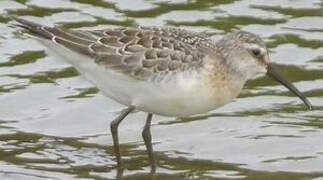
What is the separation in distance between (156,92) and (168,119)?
1.81 m

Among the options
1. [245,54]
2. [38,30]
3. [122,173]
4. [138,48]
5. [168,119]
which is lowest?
[122,173]

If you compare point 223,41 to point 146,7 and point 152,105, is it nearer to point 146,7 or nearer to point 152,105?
point 152,105

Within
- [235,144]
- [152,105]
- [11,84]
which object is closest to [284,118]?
[235,144]

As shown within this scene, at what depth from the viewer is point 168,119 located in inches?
517

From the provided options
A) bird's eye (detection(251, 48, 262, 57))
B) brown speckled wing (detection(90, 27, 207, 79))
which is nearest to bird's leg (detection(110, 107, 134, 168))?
brown speckled wing (detection(90, 27, 207, 79))

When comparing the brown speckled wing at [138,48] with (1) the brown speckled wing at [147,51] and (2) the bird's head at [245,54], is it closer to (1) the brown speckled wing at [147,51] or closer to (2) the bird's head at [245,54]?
(1) the brown speckled wing at [147,51]

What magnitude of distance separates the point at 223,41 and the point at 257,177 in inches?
53.6

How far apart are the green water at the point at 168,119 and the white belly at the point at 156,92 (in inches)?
22.6

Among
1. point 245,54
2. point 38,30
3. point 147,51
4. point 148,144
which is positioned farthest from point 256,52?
point 38,30

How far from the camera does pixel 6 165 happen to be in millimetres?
11734

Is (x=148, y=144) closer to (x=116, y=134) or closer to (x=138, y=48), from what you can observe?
(x=116, y=134)

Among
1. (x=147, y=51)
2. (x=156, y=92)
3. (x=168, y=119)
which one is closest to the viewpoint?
(x=156, y=92)

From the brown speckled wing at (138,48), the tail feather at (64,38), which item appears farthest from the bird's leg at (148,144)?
the tail feather at (64,38)

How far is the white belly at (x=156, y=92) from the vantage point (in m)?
11.3
